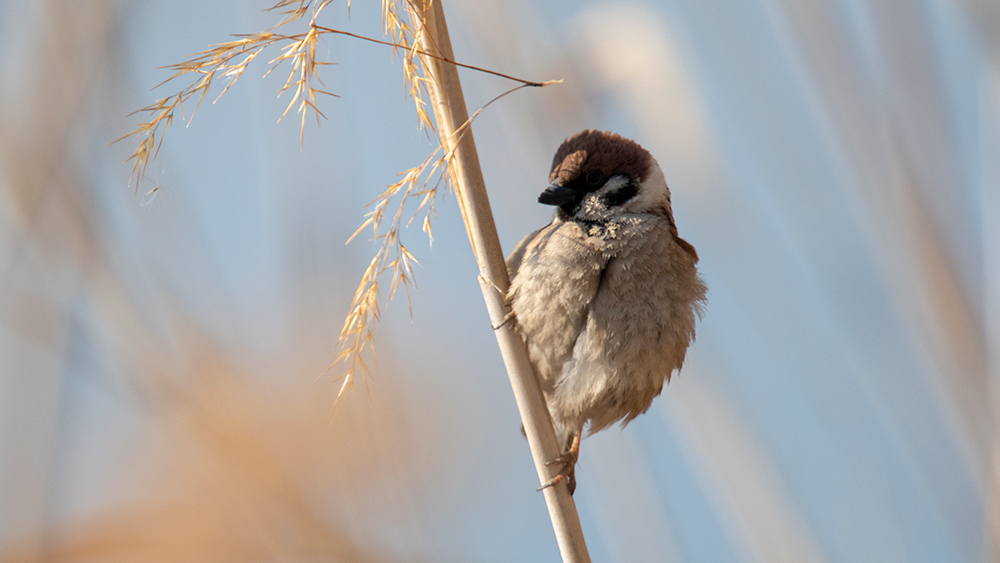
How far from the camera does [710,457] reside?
1.39m

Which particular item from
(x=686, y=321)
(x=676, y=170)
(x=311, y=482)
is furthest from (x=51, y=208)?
(x=686, y=321)

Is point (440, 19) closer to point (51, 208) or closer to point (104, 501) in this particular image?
point (51, 208)

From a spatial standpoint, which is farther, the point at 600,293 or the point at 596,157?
the point at 596,157

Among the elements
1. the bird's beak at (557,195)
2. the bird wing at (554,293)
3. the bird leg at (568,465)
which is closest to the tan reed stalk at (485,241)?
the bird leg at (568,465)

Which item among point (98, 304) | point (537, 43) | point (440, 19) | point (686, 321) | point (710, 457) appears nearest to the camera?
point (440, 19)

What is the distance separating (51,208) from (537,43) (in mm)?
934

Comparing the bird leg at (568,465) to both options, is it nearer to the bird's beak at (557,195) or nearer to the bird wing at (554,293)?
the bird wing at (554,293)

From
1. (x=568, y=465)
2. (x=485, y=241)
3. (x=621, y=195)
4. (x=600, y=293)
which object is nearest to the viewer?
(x=485, y=241)

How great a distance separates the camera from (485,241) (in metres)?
1.27

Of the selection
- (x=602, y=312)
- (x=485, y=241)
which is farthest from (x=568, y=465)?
(x=485, y=241)

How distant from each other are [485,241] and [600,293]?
0.49 metres

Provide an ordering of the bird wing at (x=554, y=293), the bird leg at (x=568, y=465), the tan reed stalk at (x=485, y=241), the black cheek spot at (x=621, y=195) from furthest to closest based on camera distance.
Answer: the black cheek spot at (x=621, y=195) < the bird wing at (x=554, y=293) < the bird leg at (x=568, y=465) < the tan reed stalk at (x=485, y=241)

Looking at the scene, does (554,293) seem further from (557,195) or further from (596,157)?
(596,157)

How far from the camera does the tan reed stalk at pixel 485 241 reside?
1141 millimetres
